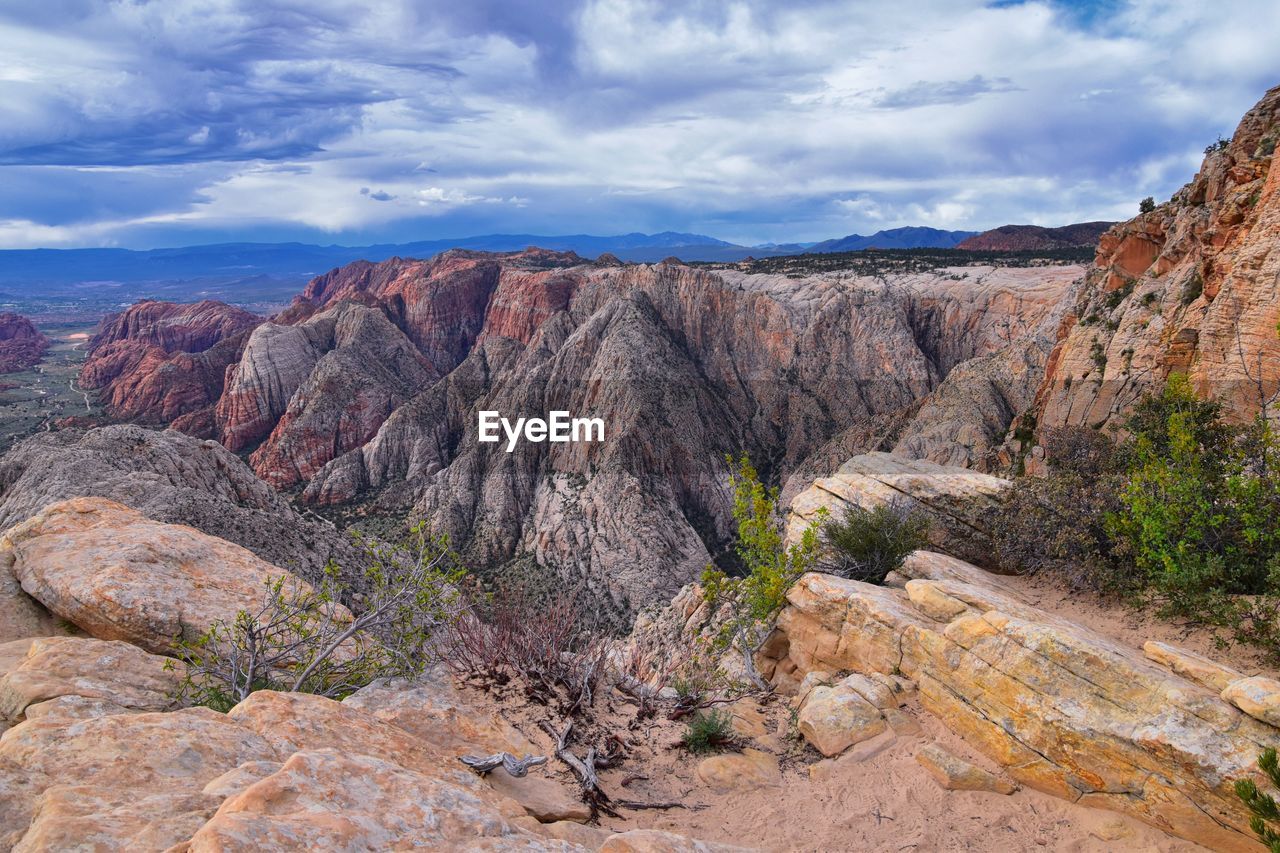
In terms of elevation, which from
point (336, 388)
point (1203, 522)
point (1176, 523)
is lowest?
point (336, 388)

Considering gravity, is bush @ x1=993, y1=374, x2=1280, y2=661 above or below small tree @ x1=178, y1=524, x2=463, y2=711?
above

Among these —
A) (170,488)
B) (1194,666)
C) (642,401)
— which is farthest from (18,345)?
(1194,666)

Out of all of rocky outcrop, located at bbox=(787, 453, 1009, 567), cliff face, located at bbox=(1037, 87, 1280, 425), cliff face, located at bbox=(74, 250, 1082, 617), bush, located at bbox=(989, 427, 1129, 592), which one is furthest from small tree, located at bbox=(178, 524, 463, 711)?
cliff face, located at bbox=(74, 250, 1082, 617)

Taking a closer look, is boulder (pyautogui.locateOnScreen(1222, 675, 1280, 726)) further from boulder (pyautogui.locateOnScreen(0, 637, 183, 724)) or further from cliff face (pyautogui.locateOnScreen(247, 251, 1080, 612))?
cliff face (pyautogui.locateOnScreen(247, 251, 1080, 612))

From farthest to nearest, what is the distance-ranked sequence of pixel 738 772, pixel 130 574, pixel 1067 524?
pixel 1067 524 < pixel 130 574 < pixel 738 772

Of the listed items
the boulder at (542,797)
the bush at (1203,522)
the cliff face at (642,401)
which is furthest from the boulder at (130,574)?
the cliff face at (642,401)

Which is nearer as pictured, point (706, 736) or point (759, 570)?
point (706, 736)

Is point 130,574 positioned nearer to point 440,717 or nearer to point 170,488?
point 440,717
